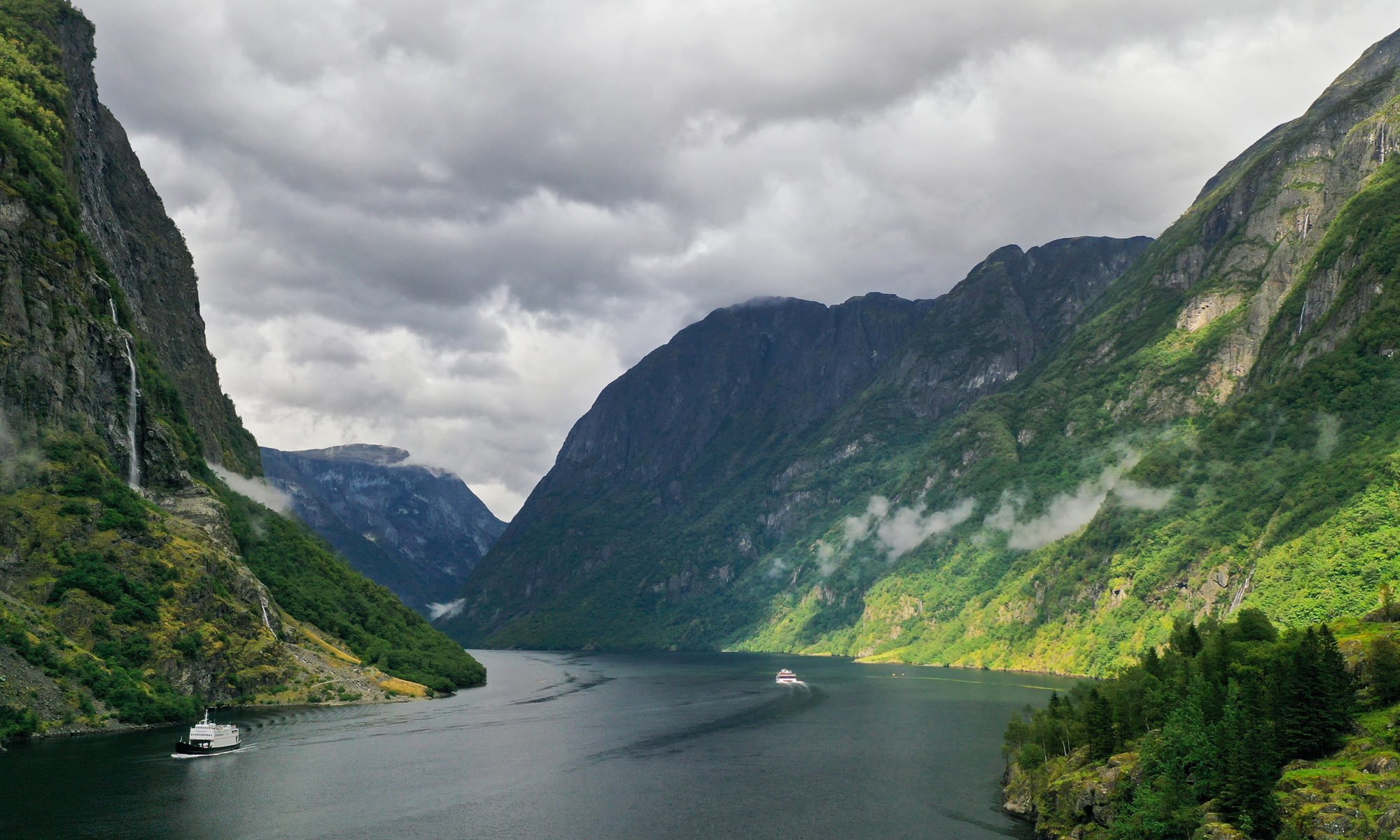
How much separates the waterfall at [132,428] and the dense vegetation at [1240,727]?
7184 inches

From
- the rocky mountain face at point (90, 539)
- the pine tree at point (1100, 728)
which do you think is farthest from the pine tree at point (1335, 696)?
the rocky mountain face at point (90, 539)

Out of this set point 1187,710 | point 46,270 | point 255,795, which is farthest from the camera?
point 46,270

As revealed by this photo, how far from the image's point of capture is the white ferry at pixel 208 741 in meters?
124

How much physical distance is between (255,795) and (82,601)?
205ft

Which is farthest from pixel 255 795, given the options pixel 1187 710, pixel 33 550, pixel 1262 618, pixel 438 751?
pixel 1262 618

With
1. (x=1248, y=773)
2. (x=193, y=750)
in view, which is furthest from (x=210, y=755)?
(x=1248, y=773)

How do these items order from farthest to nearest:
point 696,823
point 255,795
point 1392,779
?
point 255,795 < point 696,823 < point 1392,779

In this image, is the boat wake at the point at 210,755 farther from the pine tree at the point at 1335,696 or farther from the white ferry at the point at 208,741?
the pine tree at the point at 1335,696

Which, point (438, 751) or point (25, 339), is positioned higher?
point (25, 339)

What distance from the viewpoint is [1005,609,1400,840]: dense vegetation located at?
214 feet

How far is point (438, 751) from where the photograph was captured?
13812 cm

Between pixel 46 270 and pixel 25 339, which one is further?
pixel 46 270

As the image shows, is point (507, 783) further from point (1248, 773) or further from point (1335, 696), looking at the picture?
point (1335, 696)

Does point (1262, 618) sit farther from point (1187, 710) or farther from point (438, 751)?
point (438, 751)
